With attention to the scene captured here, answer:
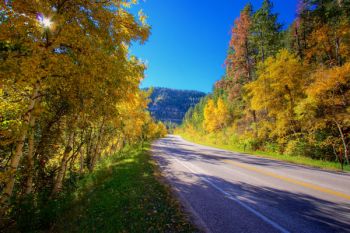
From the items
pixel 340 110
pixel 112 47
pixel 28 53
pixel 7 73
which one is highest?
pixel 340 110

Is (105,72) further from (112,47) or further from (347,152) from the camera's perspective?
(347,152)

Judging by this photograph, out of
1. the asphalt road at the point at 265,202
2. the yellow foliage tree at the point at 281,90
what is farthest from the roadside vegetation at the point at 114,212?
the yellow foliage tree at the point at 281,90

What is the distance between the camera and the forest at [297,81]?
48.4ft

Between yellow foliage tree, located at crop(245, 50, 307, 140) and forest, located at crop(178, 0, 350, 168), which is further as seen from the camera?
yellow foliage tree, located at crop(245, 50, 307, 140)

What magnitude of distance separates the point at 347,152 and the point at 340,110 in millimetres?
3342

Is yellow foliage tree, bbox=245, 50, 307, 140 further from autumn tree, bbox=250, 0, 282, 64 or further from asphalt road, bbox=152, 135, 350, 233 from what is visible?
asphalt road, bbox=152, 135, 350, 233

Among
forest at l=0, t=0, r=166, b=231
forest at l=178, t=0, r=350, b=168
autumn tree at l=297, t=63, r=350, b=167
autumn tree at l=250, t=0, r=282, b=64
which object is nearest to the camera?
forest at l=0, t=0, r=166, b=231

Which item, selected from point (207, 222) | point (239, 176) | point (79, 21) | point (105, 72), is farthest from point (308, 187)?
point (79, 21)

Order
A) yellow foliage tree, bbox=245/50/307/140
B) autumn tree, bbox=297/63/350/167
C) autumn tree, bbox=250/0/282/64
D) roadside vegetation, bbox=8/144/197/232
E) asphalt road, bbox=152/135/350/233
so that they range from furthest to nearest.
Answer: autumn tree, bbox=250/0/282/64, yellow foliage tree, bbox=245/50/307/140, autumn tree, bbox=297/63/350/167, roadside vegetation, bbox=8/144/197/232, asphalt road, bbox=152/135/350/233

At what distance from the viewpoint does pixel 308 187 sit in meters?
7.21

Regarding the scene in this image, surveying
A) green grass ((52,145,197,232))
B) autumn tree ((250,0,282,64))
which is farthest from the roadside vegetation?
autumn tree ((250,0,282,64))

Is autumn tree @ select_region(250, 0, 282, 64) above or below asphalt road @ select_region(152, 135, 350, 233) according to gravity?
above

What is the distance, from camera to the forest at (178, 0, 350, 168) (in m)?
14.7

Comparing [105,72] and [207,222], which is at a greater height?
[105,72]
